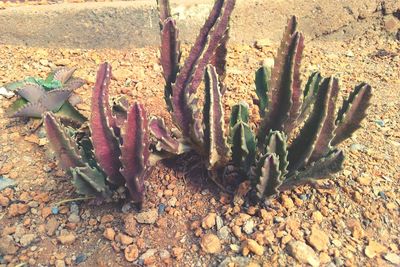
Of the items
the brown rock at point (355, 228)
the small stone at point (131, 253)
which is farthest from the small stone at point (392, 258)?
the small stone at point (131, 253)

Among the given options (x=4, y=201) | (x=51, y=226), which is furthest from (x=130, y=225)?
(x=4, y=201)

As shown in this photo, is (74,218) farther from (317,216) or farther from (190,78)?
(317,216)

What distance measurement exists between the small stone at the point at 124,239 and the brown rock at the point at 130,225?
2 centimetres

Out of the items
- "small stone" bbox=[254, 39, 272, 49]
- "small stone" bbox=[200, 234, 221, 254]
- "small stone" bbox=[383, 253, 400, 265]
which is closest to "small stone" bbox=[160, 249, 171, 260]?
"small stone" bbox=[200, 234, 221, 254]

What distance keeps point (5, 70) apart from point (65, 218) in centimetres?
138

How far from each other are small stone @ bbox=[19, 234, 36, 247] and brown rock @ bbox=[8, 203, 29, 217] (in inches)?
5.1

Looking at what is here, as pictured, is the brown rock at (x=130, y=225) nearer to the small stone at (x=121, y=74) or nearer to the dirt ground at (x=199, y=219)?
the dirt ground at (x=199, y=219)

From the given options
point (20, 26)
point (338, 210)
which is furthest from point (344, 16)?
point (20, 26)

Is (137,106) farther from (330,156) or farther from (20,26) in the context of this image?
(20,26)

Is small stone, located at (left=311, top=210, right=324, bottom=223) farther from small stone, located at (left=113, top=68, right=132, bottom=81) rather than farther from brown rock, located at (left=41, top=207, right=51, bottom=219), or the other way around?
small stone, located at (left=113, top=68, right=132, bottom=81)

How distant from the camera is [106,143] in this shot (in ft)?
6.29

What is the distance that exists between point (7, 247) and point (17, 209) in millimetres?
192

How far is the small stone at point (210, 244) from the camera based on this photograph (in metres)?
1.90

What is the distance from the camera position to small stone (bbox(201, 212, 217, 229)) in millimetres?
1964
